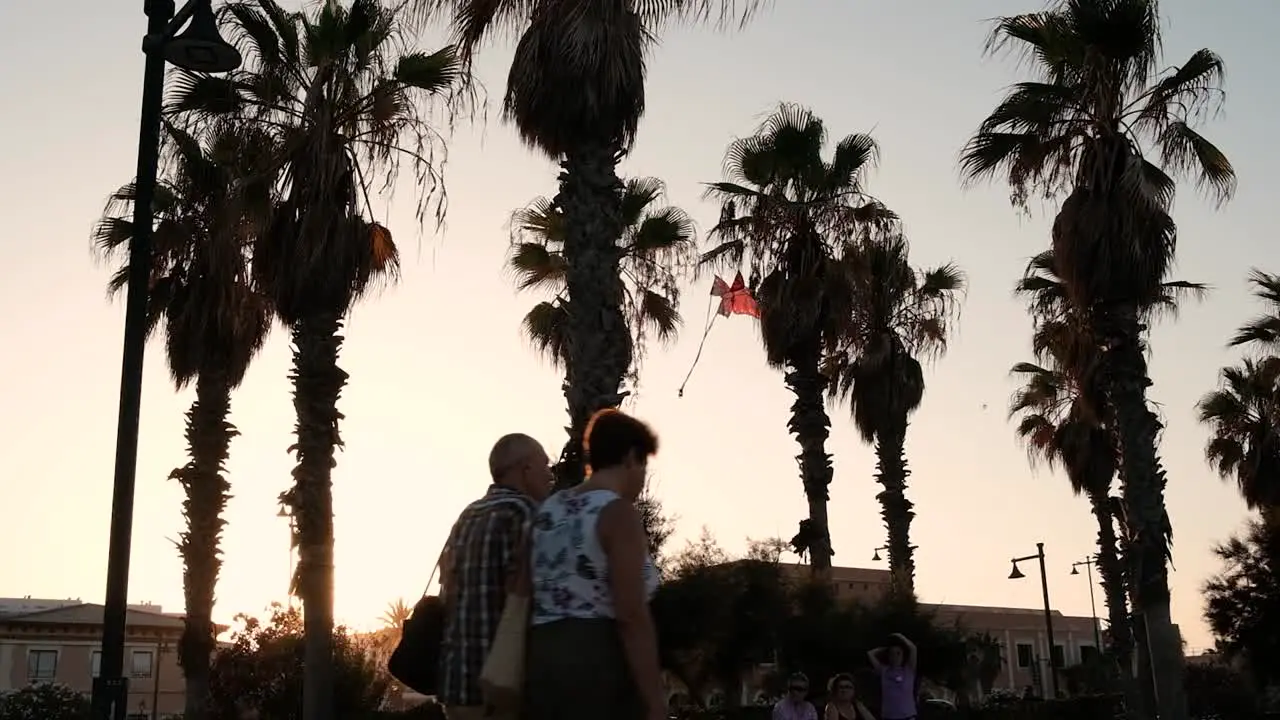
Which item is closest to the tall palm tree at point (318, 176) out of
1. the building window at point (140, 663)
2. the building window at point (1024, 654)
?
the building window at point (140, 663)

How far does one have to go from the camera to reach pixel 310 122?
19078 millimetres

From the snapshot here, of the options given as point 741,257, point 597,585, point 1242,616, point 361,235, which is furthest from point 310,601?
point 1242,616

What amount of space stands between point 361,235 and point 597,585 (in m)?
15.4

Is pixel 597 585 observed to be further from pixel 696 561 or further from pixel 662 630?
pixel 696 561

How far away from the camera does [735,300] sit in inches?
968

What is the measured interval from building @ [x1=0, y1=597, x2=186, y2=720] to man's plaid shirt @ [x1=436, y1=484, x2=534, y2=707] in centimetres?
5579

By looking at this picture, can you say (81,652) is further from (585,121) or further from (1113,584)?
(585,121)

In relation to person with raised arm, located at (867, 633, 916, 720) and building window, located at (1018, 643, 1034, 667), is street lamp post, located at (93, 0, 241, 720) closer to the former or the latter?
person with raised arm, located at (867, 633, 916, 720)

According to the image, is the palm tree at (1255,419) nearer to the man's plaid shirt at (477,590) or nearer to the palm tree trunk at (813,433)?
the palm tree trunk at (813,433)

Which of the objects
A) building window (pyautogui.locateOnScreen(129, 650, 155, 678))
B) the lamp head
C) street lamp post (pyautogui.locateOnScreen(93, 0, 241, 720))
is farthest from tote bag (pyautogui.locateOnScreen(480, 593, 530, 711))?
building window (pyautogui.locateOnScreen(129, 650, 155, 678))

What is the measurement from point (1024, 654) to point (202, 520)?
62.3m

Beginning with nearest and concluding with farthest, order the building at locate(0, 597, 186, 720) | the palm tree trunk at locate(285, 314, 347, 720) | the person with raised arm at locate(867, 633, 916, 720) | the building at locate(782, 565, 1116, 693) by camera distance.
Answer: the person with raised arm at locate(867, 633, 916, 720) < the palm tree trunk at locate(285, 314, 347, 720) < the building at locate(0, 597, 186, 720) < the building at locate(782, 565, 1116, 693)

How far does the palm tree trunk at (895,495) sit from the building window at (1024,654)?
50698 mm

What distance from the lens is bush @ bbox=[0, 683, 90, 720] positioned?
48.0 m
